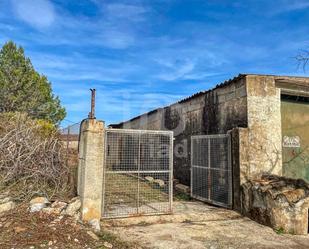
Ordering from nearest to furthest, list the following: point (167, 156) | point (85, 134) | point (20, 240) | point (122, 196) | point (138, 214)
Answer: point (20, 240)
point (85, 134)
point (138, 214)
point (167, 156)
point (122, 196)

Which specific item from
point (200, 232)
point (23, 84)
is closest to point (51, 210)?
point (200, 232)

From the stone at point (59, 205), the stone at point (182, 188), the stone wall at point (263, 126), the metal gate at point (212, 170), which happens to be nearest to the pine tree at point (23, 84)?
the stone at point (182, 188)

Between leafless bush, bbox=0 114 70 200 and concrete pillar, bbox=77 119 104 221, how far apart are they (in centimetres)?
95

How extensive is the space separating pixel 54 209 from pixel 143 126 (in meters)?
11.5

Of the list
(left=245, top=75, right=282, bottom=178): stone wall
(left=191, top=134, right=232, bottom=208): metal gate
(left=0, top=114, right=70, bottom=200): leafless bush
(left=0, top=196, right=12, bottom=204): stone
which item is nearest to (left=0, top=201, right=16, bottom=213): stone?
(left=0, top=196, right=12, bottom=204): stone

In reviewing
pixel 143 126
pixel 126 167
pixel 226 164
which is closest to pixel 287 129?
pixel 226 164

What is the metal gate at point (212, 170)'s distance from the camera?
8.89 meters

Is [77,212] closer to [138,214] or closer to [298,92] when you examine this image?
[138,214]

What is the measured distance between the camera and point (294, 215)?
273 inches

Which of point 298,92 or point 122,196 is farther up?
point 298,92

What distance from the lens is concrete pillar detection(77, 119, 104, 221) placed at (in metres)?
6.71

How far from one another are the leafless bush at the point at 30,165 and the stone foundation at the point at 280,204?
4706 mm

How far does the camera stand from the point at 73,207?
6.55 meters

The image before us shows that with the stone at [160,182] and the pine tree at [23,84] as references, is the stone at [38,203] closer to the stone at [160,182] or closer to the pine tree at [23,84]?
A: the stone at [160,182]
